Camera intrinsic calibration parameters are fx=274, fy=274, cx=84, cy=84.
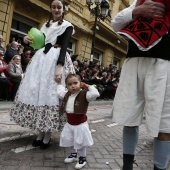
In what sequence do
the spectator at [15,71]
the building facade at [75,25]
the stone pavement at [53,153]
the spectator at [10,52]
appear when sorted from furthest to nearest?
the building facade at [75,25], the spectator at [10,52], the spectator at [15,71], the stone pavement at [53,153]

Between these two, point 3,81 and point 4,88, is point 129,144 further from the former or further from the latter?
point 4,88

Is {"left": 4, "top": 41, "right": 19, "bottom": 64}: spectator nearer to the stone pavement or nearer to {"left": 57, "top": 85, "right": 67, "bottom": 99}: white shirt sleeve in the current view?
the stone pavement

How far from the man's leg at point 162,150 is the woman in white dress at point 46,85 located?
4.96 feet

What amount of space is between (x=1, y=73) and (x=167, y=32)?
6039mm

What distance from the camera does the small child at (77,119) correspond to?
9.11ft

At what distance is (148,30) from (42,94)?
5.49 ft

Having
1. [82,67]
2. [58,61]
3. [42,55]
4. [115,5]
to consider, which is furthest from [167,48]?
[115,5]

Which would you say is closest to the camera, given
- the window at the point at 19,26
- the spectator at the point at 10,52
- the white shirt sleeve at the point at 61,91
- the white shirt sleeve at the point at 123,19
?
the white shirt sleeve at the point at 123,19

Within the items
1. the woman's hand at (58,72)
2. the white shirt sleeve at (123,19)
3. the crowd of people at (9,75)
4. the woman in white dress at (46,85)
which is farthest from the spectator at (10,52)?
the white shirt sleeve at (123,19)

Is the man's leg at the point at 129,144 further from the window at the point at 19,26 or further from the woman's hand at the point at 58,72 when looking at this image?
the window at the point at 19,26

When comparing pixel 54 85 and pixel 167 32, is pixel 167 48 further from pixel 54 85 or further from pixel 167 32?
pixel 54 85

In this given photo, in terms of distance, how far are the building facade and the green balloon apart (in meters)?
1.28

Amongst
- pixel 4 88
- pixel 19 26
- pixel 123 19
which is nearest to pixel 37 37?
pixel 123 19

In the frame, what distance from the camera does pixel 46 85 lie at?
319cm
